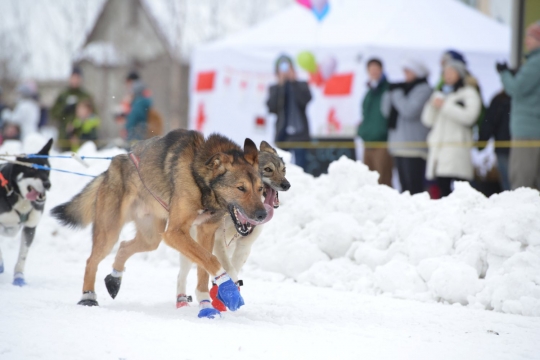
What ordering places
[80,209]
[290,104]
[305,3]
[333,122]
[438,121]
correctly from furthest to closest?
[305,3] < [333,122] < [290,104] < [438,121] < [80,209]

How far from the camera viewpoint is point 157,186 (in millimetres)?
5109

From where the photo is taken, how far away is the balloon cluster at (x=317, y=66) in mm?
12996

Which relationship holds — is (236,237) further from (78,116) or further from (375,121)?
(78,116)

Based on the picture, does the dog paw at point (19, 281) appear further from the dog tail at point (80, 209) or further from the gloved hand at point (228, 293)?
the gloved hand at point (228, 293)

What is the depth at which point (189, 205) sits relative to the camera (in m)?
4.79

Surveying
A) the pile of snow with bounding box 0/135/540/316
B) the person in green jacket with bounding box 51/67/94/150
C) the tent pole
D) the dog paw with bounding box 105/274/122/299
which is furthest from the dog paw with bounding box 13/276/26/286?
the tent pole

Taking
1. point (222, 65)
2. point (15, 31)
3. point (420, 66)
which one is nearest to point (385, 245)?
point (420, 66)

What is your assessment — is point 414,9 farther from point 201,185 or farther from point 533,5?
point 201,185

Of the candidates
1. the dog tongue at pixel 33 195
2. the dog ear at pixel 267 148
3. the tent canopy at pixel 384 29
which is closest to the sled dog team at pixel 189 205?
the dog ear at pixel 267 148

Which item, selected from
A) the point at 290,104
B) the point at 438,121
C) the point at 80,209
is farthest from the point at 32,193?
the point at 438,121

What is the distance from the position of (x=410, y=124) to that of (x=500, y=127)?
1.06 metres

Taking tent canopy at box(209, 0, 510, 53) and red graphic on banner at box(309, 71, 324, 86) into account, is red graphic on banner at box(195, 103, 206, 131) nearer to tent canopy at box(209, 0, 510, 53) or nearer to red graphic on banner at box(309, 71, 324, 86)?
tent canopy at box(209, 0, 510, 53)

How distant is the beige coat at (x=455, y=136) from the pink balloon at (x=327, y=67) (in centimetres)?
450

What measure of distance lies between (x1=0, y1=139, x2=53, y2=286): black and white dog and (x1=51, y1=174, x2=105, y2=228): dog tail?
735mm
